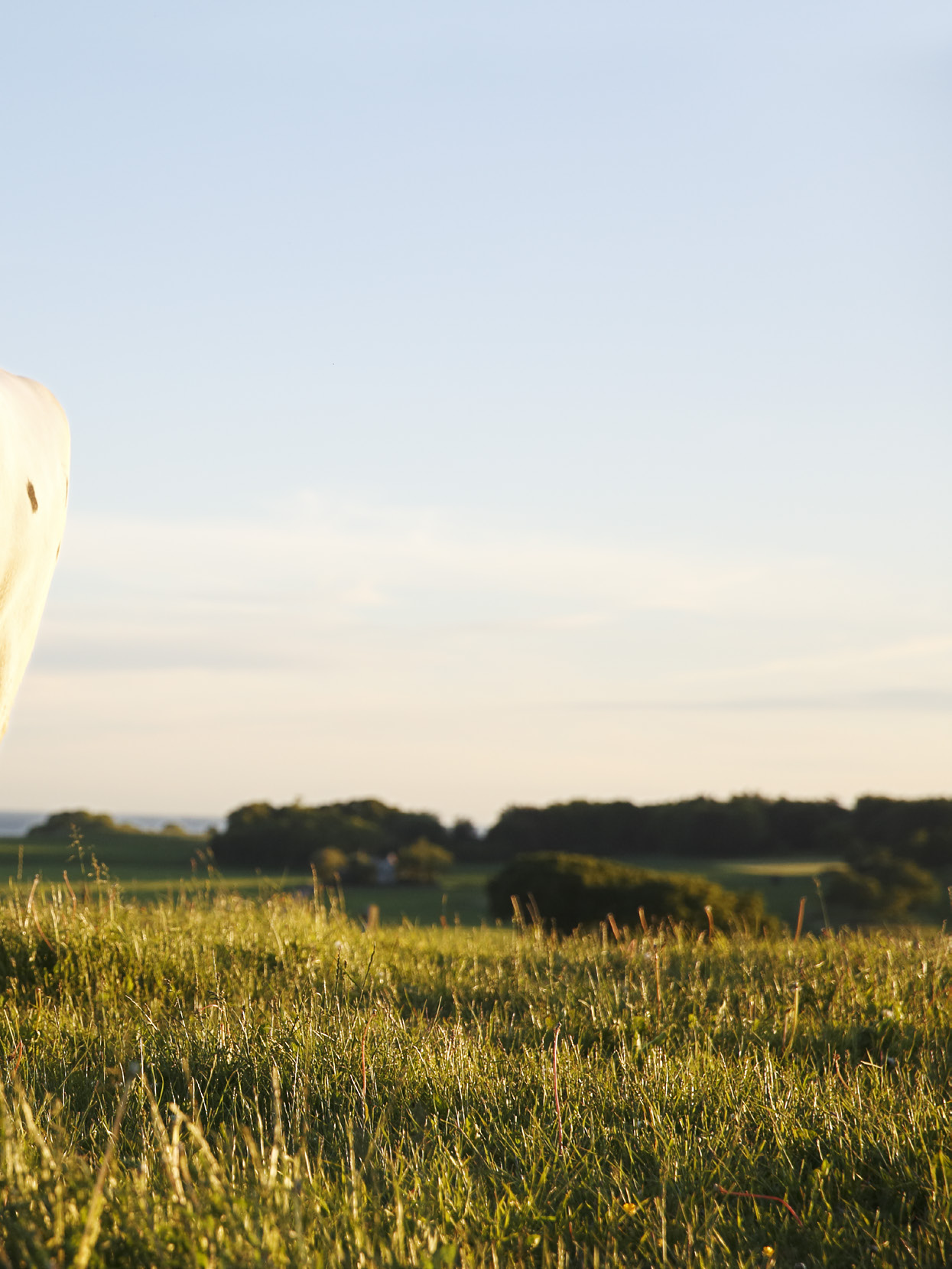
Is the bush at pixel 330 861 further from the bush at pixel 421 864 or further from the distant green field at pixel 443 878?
the bush at pixel 421 864

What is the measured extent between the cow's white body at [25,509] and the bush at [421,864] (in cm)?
3579

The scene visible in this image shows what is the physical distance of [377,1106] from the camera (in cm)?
393

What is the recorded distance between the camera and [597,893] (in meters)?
25.5

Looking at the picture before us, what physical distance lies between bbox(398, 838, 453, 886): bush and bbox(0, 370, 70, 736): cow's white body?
35795 millimetres

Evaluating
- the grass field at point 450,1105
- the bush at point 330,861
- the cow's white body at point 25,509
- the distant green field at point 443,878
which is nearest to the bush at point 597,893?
the distant green field at point 443,878

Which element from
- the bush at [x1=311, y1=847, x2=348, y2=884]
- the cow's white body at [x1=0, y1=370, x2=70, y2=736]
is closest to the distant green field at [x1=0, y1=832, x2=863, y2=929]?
the bush at [x1=311, y1=847, x2=348, y2=884]

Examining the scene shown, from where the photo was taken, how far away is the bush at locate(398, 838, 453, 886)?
130 feet

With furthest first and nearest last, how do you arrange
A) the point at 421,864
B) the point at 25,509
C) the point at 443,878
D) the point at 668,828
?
the point at 668,828, the point at 443,878, the point at 421,864, the point at 25,509

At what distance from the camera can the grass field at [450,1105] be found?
273cm

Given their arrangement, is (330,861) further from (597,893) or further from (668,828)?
(668,828)

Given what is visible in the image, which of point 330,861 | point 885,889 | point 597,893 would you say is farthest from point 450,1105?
point 885,889

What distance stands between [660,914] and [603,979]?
59.4ft

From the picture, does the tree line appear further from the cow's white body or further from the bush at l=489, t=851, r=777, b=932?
the cow's white body

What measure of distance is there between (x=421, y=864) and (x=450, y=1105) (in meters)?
38.1
